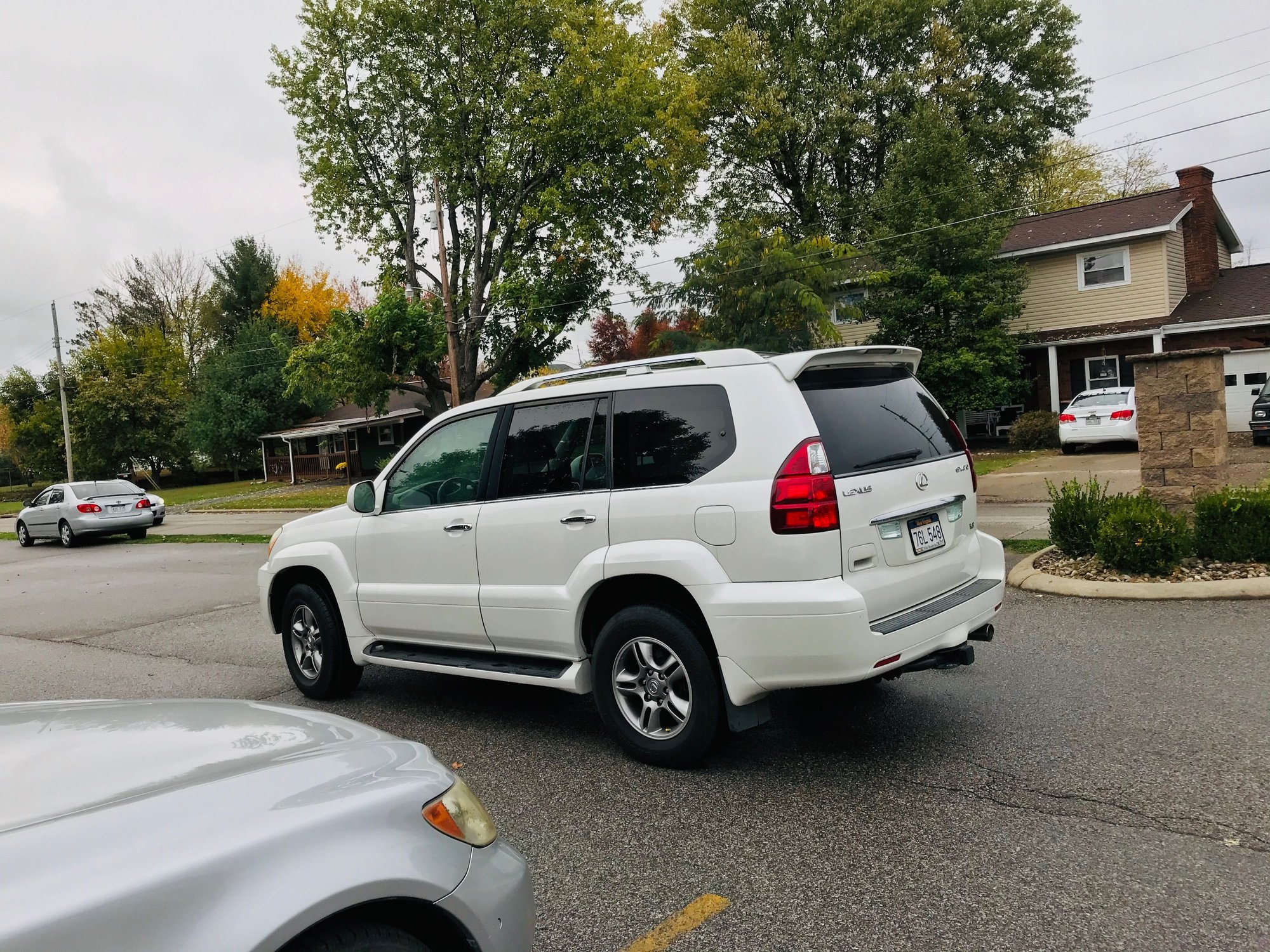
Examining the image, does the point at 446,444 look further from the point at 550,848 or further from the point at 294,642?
the point at 550,848

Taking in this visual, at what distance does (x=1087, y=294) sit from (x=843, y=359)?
2627 cm

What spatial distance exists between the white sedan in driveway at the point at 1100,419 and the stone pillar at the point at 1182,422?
12.2 m

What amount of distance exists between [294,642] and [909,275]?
22.6m

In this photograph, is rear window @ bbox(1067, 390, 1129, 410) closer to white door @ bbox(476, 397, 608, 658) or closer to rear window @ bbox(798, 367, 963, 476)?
rear window @ bbox(798, 367, 963, 476)

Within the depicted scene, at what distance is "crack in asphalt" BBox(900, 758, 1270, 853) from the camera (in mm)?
3492

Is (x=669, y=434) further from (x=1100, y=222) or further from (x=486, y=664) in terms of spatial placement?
(x=1100, y=222)

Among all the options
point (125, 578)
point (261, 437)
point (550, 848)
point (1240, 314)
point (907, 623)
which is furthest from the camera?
point (261, 437)

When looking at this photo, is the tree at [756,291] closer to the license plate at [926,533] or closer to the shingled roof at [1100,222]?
the shingled roof at [1100,222]

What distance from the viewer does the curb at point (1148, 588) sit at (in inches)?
284

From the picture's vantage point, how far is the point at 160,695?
6.75 meters

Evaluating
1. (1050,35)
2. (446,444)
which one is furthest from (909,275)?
(446,444)

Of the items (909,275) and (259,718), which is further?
(909,275)

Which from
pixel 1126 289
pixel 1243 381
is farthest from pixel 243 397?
pixel 1243 381

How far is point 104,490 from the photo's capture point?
2219 cm
